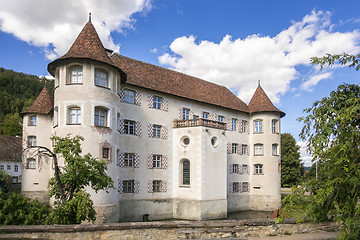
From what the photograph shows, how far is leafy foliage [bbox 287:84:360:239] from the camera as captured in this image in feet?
20.4

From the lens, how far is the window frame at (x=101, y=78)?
20.5 meters

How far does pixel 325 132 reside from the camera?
20.9 feet

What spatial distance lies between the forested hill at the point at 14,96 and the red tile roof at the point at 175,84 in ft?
130

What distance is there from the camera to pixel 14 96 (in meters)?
90.9

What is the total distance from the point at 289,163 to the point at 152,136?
33.8 meters

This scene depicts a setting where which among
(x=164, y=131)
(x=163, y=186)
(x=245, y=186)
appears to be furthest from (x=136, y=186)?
(x=245, y=186)

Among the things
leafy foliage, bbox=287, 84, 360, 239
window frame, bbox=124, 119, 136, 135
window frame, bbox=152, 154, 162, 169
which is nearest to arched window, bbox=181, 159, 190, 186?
window frame, bbox=152, 154, 162, 169

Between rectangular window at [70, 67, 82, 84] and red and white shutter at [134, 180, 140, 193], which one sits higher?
rectangular window at [70, 67, 82, 84]

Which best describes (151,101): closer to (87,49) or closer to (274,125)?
(87,49)

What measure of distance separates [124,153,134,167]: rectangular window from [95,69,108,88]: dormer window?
5.88 m

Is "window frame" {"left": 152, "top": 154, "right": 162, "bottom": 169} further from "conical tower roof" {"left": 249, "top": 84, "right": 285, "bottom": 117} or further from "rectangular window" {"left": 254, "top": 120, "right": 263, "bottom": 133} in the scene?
"conical tower roof" {"left": 249, "top": 84, "right": 285, "bottom": 117}

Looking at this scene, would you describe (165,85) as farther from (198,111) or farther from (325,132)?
(325,132)

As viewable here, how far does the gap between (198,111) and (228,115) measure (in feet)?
14.4

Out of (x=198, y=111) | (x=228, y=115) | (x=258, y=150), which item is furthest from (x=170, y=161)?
(x=258, y=150)
